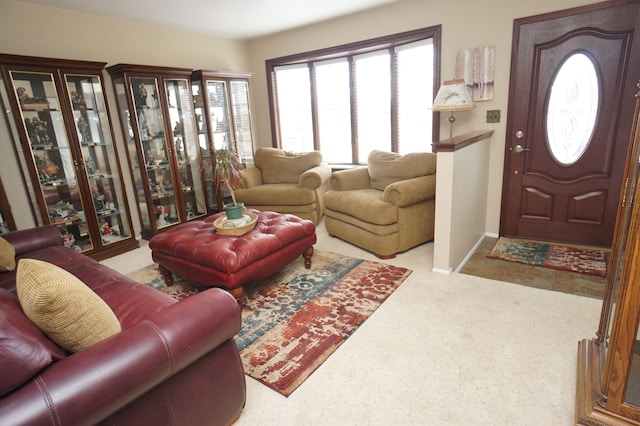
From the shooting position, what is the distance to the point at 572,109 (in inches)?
117

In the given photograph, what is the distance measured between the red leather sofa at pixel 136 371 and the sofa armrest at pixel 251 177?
2.76 metres

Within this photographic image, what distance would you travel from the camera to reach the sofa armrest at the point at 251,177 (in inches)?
170

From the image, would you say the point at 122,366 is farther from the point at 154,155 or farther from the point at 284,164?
the point at 284,164

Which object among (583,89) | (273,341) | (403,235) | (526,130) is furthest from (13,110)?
(583,89)

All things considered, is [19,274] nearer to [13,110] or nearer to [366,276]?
[366,276]

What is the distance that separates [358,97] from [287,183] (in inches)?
55.1

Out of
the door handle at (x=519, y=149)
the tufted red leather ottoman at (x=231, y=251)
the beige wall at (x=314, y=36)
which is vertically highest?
the beige wall at (x=314, y=36)

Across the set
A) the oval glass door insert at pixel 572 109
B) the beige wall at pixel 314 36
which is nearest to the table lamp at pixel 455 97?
the beige wall at pixel 314 36

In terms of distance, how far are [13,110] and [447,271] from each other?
3804 mm

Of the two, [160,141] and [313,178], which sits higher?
[160,141]

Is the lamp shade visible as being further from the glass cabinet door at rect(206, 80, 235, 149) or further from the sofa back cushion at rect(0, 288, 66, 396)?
the sofa back cushion at rect(0, 288, 66, 396)

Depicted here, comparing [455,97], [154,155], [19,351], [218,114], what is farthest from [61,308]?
[218,114]

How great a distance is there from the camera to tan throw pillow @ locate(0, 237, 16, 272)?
2.16 meters

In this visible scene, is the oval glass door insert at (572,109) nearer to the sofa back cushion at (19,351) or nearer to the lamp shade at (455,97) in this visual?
the lamp shade at (455,97)
